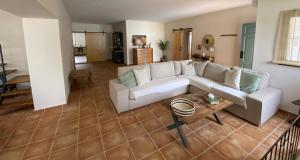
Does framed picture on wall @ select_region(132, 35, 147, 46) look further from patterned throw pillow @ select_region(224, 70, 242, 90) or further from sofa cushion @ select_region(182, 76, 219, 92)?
patterned throw pillow @ select_region(224, 70, 242, 90)

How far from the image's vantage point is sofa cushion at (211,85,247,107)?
2808 mm

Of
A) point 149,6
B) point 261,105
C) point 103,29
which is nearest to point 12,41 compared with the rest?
point 149,6

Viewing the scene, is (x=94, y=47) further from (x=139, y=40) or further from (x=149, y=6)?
(x=149, y=6)

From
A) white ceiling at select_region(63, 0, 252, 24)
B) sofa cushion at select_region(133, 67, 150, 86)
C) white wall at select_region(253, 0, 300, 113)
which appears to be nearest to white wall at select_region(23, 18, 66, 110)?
white ceiling at select_region(63, 0, 252, 24)

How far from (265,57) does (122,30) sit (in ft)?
23.9

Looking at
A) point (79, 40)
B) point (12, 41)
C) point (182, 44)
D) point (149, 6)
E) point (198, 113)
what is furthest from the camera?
point (79, 40)

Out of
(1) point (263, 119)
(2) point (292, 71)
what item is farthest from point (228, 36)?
(1) point (263, 119)

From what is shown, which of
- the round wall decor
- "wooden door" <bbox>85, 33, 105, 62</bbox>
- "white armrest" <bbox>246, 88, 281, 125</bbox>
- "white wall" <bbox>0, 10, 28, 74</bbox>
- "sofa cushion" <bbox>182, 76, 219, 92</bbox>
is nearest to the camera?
"white armrest" <bbox>246, 88, 281, 125</bbox>

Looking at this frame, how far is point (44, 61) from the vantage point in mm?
3217

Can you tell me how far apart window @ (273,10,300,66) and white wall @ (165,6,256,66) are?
7.49 ft

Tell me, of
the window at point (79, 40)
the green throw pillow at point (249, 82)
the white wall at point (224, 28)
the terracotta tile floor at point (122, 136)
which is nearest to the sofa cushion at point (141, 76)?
the terracotta tile floor at point (122, 136)

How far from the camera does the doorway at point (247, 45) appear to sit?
15.5 ft

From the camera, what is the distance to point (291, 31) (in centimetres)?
281

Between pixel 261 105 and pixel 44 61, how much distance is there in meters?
4.25
